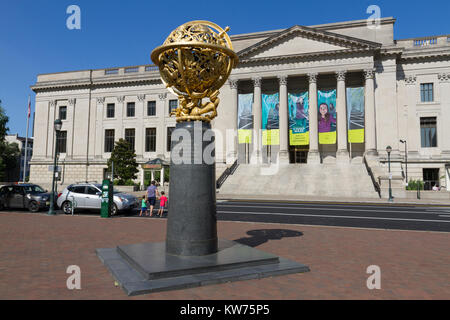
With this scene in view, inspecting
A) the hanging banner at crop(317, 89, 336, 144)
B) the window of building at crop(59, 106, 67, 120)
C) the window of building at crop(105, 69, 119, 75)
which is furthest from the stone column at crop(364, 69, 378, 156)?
the window of building at crop(59, 106, 67, 120)

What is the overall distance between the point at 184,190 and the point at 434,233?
30.6ft

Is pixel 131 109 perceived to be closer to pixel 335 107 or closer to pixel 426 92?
pixel 335 107

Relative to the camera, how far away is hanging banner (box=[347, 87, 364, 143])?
37.5m

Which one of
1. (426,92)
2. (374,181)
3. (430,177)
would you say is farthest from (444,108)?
(374,181)

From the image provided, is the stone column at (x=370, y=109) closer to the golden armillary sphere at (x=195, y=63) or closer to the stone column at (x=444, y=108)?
the stone column at (x=444, y=108)

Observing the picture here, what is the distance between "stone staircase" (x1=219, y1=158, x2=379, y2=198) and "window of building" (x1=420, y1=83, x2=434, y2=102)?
13929 millimetres

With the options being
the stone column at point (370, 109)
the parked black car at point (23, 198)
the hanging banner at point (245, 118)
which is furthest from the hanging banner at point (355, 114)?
the parked black car at point (23, 198)

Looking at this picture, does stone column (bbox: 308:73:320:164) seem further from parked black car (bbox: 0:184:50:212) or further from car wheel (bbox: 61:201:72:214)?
parked black car (bbox: 0:184:50:212)

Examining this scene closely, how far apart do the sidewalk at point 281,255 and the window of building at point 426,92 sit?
35834 millimetres

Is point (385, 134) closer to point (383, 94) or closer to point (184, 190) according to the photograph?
point (383, 94)

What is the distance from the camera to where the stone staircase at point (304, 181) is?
100ft

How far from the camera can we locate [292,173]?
35125mm
